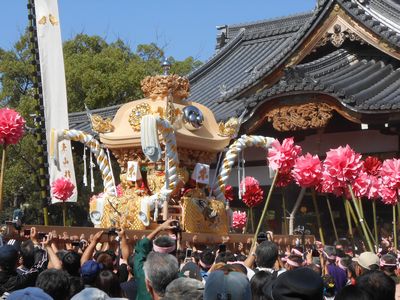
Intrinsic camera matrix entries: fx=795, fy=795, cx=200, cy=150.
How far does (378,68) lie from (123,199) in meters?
7.09

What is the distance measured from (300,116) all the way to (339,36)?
211cm

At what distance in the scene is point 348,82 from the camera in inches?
584

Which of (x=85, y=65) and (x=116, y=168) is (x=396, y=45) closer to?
(x=116, y=168)

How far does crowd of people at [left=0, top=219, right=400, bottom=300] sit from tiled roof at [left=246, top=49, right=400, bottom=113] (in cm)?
648

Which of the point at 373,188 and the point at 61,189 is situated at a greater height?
the point at 61,189

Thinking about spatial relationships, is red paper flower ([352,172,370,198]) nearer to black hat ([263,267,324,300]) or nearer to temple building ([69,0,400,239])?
temple building ([69,0,400,239])

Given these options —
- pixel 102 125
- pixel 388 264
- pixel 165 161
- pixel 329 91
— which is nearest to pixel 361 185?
pixel 165 161

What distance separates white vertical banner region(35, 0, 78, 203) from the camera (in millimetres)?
13258

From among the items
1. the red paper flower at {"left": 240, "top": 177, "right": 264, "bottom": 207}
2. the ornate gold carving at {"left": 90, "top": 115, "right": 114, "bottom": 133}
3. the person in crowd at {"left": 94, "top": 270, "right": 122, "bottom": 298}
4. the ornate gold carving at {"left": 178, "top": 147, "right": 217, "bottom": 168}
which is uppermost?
the ornate gold carving at {"left": 90, "top": 115, "right": 114, "bottom": 133}

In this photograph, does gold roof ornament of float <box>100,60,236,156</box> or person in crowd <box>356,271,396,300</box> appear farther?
gold roof ornament of float <box>100,60,236,156</box>

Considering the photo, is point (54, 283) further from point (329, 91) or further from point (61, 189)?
point (329, 91)

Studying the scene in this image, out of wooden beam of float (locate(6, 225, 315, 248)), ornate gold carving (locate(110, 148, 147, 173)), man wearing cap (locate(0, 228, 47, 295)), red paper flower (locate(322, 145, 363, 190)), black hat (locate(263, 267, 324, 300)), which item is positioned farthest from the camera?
ornate gold carving (locate(110, 148, 147, 173))

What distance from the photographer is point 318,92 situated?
14.0 meters

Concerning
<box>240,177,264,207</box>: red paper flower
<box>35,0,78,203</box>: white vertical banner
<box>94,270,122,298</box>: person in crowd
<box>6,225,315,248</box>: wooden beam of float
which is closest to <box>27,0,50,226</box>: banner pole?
<box>35,0,78,203</box>: white vertical banner
